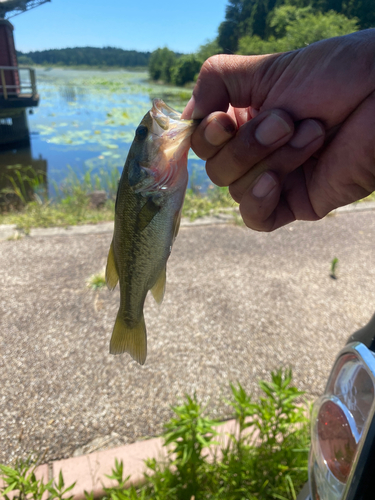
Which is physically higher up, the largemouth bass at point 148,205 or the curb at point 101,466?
the largemouth bass at point 148,205

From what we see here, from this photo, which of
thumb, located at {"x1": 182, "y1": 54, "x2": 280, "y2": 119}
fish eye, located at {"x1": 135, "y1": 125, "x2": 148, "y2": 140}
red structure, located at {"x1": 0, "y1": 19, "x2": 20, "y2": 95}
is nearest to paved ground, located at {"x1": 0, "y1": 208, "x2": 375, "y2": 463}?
fish eye, located at {"x1": 135, "y1": 125, "x2": 148, "y2": 140}

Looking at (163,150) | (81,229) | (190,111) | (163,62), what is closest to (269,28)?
(163,62)

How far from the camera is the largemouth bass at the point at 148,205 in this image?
145 centimetres

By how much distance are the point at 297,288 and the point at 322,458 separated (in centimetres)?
307

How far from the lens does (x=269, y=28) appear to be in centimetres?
3145

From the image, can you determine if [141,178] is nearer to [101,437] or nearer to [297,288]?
[101,437]

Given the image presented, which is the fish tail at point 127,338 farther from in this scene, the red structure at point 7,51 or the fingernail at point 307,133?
the red structure at point 7,51

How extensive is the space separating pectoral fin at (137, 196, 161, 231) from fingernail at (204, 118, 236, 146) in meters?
0.38

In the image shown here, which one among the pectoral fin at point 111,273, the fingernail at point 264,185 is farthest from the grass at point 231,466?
the fingernail at point 264,185

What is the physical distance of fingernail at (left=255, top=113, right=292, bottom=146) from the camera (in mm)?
1336

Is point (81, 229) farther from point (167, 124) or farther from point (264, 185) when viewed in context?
point (264, 185)

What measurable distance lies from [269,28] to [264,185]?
122 ft

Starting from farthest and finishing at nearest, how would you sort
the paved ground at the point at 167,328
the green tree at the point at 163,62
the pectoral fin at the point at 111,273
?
the green tree at the point at 163,62, the paved ground at the point at 167,328, the pectoral fin at the point at 111,273

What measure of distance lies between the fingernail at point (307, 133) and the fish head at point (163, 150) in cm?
46
